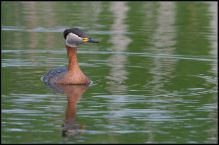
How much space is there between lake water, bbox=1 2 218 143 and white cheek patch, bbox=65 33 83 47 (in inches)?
29.1

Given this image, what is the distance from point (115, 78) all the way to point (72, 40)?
1034 mm

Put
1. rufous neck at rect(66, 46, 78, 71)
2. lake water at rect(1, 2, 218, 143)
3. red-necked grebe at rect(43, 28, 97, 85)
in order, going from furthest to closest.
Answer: rufous neck at rect(66, 46, 78, 71) < red-necked grebe at rect(43, 28, 97, 85) < lake water at rect(1, 2, 218, 143)

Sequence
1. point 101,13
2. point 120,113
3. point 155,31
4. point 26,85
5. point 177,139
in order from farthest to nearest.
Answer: point 101,13
point 155,31
point 26,85
point 120,113
point 177,139

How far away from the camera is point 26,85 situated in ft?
56.1

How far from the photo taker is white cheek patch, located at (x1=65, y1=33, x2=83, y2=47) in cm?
1789

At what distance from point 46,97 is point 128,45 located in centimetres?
755

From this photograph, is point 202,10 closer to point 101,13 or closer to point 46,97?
point 101,13

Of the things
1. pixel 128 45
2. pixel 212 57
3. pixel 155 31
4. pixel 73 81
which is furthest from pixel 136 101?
pixel 155 31

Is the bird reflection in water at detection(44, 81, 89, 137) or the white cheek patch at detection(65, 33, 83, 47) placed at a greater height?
the white cheek patch at detection(65, 33, 83, 47)

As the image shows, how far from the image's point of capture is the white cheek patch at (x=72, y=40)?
1789cm

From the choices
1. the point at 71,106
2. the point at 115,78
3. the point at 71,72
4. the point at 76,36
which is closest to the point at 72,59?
the point at 71,72

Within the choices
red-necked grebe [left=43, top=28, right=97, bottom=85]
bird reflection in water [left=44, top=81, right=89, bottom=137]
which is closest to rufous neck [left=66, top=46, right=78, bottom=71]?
red-necked grebe [left=43, top=28, right=97, bottom=85]

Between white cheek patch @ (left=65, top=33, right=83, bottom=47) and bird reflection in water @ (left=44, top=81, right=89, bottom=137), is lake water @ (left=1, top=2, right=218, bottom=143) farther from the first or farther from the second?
white cheek patch @ (left=65, top=33, right=83, bottom=47)

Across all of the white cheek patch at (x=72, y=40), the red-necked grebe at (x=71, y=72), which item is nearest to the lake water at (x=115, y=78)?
the red-necked grebe at (x=71, y=72)
